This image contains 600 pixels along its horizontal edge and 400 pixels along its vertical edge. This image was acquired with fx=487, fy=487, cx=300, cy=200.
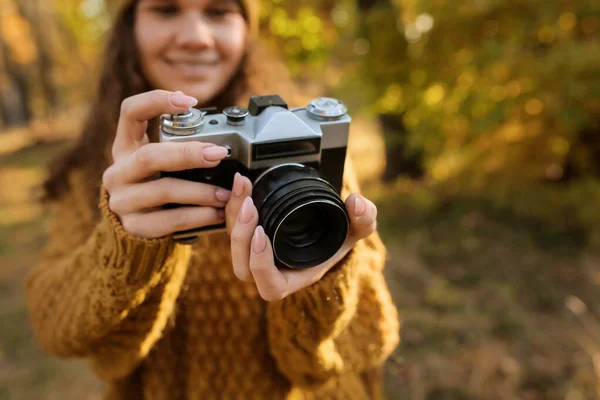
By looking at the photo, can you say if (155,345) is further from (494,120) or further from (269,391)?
(494,120)

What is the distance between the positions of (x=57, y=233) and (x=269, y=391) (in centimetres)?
75

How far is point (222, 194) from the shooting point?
958 mm

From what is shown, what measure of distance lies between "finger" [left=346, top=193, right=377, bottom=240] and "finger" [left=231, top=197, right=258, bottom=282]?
185 millimetres

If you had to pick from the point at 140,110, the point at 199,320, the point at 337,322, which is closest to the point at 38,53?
the point at 199,320

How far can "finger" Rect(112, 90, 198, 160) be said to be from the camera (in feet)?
2.98

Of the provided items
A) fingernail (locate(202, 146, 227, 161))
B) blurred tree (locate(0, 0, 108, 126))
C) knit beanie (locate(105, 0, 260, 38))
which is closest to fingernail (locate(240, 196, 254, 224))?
fingernail (locate(202, 146, 227, 161))

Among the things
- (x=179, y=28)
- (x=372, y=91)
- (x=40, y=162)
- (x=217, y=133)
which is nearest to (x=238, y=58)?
(x=179, y=28)

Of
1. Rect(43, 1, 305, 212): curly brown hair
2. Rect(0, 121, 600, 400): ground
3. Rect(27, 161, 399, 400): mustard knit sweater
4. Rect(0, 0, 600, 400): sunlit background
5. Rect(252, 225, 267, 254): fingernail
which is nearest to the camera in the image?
Rect(252, 225, 267, 254): fingernail

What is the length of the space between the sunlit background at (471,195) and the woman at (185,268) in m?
0.56

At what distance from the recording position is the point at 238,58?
1.36 meters

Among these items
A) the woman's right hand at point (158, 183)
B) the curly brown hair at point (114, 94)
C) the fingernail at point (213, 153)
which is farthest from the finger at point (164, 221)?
the curly brown hair at point (114, 94)

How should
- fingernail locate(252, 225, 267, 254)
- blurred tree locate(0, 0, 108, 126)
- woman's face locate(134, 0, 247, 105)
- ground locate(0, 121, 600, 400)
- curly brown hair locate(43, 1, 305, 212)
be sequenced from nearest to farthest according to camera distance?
fingernail locate(252, 225, 267, 254) < woman's face locate(134, 0, 247, 105) < curly brown hair locate(43, 1, 305, 212) < ground locate(0, 121, 600, 400) < blurred tree locate(0, 0, 108, 126)

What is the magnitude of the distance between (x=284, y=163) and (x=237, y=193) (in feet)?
0.36

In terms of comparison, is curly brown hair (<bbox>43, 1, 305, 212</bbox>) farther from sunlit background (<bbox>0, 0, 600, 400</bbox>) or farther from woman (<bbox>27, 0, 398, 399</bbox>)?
sunlit background (<bbox>0, 0, 600, 400</bbox>)
